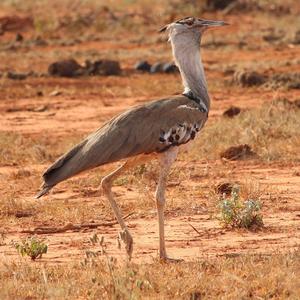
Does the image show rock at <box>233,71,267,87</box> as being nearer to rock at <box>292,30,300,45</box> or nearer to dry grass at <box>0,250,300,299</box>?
rock at <box>292,30,300,45</box>

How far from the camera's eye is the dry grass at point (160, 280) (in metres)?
5.90

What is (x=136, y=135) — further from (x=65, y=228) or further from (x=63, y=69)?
(x=63, y=69)

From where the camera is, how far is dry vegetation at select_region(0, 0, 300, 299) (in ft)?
20.1

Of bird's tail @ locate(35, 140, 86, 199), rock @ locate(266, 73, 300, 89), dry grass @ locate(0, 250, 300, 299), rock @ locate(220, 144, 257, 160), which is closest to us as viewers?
dry grass @ locate(0, 250, 300, 299)

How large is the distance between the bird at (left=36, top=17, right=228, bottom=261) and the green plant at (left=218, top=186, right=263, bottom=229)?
0.73 metres

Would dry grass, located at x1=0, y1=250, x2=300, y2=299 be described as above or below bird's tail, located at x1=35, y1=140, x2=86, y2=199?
below

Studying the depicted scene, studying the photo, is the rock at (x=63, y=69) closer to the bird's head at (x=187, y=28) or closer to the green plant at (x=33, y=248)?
the bird's head at (x=187, y=28)

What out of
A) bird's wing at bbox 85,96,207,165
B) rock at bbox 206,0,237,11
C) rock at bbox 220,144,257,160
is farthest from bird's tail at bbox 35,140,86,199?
rock at bbox 206,0,237,11

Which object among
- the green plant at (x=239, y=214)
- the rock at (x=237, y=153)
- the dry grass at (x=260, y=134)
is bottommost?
the dry grass at (x=260, y=134)

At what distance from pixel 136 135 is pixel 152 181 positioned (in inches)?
107

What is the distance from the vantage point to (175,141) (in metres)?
7.04

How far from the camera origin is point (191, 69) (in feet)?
24.3

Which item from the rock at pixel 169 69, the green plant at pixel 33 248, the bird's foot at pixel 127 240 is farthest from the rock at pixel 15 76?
the bird's foot at pixel 127 240

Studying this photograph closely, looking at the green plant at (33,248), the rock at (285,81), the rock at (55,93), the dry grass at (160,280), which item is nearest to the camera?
the dry grass at (160,280)
